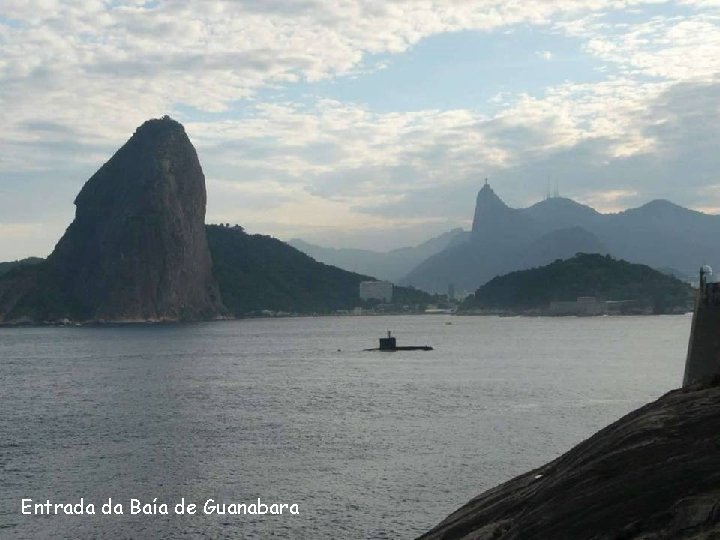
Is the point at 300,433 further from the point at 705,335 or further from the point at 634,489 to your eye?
the point at 634,489

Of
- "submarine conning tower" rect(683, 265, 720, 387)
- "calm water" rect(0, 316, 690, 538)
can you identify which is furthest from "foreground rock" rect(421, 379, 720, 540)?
"calm water" rect(0, 316, 690, 538)

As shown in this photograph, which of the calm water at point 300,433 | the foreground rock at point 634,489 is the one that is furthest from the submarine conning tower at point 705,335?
the calm water at point 300,433

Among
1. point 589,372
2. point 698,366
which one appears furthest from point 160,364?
point 698,366

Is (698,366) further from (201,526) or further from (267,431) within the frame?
(267,431)

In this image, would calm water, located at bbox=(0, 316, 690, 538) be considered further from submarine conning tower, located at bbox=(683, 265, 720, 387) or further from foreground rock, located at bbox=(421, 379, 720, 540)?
foreground rock, located at bbox=(421, 379, 720, 540)

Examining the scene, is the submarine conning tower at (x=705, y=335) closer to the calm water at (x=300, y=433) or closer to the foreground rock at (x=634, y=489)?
the foreground rock at (x=634, y=489)

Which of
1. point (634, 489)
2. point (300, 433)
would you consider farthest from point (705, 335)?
point (300, 433)
